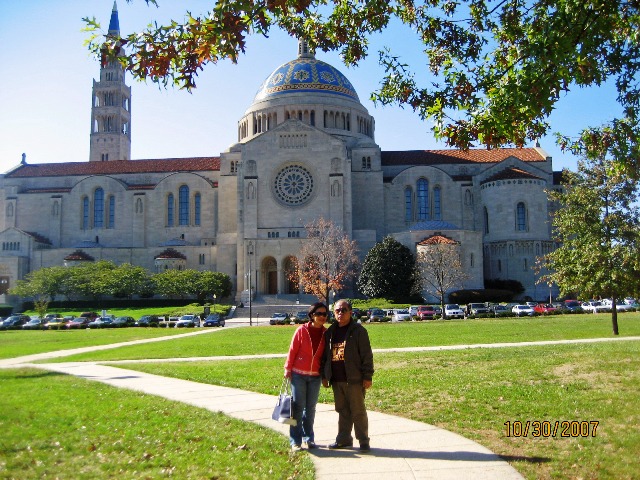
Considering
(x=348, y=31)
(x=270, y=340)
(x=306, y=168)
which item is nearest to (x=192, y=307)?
(x=306, y=168)

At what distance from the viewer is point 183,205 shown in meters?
75.2

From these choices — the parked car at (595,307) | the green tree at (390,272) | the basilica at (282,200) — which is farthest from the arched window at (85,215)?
the parked car at (595,307)

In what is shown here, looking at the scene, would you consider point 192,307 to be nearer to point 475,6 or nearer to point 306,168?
point 306,168

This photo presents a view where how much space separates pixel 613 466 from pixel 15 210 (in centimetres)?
8241

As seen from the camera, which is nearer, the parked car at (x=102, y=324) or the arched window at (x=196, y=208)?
the parked car at (x=102, y=324)

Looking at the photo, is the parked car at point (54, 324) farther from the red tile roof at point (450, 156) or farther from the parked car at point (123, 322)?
the red tile roof at point (450, 156)

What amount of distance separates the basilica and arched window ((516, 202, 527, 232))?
161 millimetres

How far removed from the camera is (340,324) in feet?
28.6

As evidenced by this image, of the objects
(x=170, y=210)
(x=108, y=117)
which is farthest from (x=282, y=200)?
(x=108, y=117)

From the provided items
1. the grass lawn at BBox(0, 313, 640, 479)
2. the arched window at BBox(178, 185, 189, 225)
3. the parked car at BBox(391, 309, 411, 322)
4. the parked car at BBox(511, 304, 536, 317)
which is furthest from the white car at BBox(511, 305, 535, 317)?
the arched window at BBox(178, 185, 189, 225)

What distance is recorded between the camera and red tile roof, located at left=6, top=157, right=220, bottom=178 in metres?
78.8

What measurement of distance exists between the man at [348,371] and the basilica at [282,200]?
52.8 m

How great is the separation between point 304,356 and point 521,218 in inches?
2395

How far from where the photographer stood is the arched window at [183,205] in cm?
7502
